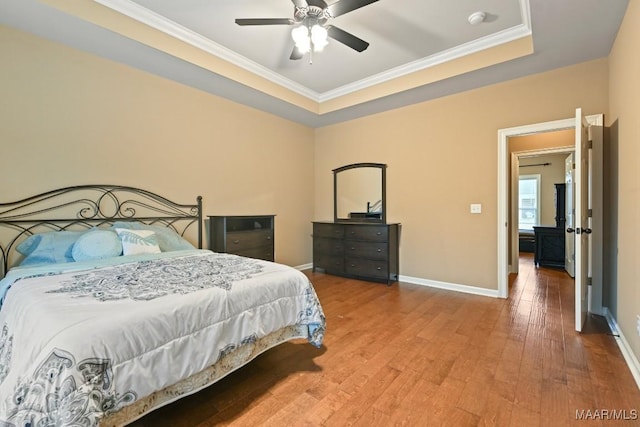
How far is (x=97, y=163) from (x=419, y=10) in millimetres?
3452

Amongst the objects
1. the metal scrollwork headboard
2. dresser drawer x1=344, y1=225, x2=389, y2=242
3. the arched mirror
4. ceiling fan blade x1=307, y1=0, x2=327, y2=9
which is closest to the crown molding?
the arched mirror

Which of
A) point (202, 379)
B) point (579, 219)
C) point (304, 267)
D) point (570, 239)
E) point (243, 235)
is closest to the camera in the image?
point (202, 379)

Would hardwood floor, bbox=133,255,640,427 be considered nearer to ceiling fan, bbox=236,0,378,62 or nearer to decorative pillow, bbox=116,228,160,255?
decorative pillow, bbox=116,228,160,255

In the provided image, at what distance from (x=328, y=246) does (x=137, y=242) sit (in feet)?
9.13

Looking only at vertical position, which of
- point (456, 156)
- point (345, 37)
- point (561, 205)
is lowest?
point (561, 205)

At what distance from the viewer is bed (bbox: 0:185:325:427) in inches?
42.7

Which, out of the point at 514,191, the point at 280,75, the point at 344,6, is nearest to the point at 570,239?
the point at 514,191

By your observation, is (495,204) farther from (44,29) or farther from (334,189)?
(44,29)

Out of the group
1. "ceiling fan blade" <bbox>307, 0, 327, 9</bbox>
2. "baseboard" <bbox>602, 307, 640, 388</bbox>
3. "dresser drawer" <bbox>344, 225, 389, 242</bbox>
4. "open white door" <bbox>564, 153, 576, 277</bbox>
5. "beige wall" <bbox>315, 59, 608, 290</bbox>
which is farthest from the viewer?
"open white door" <bbox>564, 153, 576, 277</bbox>

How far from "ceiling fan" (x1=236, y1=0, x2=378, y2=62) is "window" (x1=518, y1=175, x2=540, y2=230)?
7.69 meters

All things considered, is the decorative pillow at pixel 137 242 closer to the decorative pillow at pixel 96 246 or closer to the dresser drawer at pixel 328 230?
the decorative pillow at pixel 96 246

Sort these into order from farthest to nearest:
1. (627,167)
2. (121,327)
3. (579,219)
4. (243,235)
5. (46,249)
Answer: (243,235), (579,219), (46,249), (627,167), (121,327)

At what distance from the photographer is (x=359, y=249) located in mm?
4367

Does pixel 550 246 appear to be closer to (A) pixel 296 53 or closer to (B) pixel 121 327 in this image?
(A) pixel 296 53
